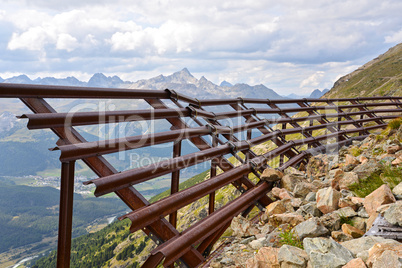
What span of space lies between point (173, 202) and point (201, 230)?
62 centimetres

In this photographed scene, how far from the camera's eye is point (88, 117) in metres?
3.71

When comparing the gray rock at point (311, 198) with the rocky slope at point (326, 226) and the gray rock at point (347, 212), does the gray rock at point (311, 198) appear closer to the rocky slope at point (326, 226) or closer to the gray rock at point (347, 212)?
the rocky slope at point (326, 226)

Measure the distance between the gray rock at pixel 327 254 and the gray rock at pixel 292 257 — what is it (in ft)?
0.26

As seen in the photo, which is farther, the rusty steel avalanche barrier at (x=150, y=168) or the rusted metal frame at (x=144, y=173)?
the rusted metal frame at (x=144, y=173)

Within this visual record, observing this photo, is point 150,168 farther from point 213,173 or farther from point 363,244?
point 363,244

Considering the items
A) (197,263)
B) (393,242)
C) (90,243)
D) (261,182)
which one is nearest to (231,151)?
(261,182)

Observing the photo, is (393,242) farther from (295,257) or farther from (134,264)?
(134,264)

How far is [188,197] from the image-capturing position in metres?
4.36

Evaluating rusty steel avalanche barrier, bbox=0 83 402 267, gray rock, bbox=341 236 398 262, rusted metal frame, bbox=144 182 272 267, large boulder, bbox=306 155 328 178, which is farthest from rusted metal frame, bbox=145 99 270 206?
gray rock, bbox=341 236 398 262

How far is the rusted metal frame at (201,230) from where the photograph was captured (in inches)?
137

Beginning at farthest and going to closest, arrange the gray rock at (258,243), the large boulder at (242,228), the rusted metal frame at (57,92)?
the large boulder at (242,228) → the gray rock at (258,243) → the rusted metal frame at (57,92)

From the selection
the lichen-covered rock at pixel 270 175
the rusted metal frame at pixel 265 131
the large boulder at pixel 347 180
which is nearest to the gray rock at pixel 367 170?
the large boulder at pixel 347 180

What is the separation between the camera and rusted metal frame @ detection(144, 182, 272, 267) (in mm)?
3482

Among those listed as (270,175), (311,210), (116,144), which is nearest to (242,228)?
(311,210)
